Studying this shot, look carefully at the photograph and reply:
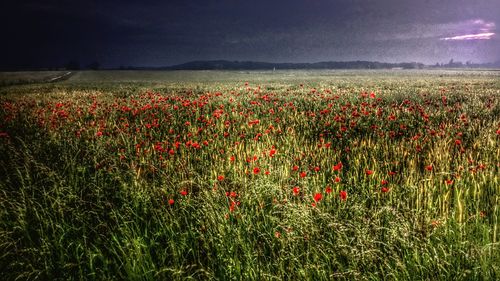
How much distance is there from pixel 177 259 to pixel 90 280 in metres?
0.72

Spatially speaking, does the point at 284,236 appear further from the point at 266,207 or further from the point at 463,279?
the point at 463,279

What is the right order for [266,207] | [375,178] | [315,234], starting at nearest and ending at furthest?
[315,234]
[266,207]
[375,178]

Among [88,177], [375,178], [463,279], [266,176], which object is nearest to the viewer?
[463,279]

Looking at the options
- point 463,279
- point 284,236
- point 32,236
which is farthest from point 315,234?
point 32,236

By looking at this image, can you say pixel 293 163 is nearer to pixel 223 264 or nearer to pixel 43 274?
pixel 223 264

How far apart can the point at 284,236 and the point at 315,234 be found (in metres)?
0.28

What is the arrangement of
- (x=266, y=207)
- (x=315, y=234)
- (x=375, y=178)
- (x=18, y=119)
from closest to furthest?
(x=315, y=234) < (x=266, y=207) < (x=375, y=178) < (x=18, y=119)

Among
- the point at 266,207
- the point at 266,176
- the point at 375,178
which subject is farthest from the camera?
the point at 375,178

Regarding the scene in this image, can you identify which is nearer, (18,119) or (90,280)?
(90,280)

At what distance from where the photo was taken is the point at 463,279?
206cm

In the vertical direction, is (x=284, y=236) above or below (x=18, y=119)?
below

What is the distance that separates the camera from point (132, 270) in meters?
2.42

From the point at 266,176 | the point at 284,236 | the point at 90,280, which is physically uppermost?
the point at 266,176

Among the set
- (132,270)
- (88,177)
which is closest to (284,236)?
(132,270)
